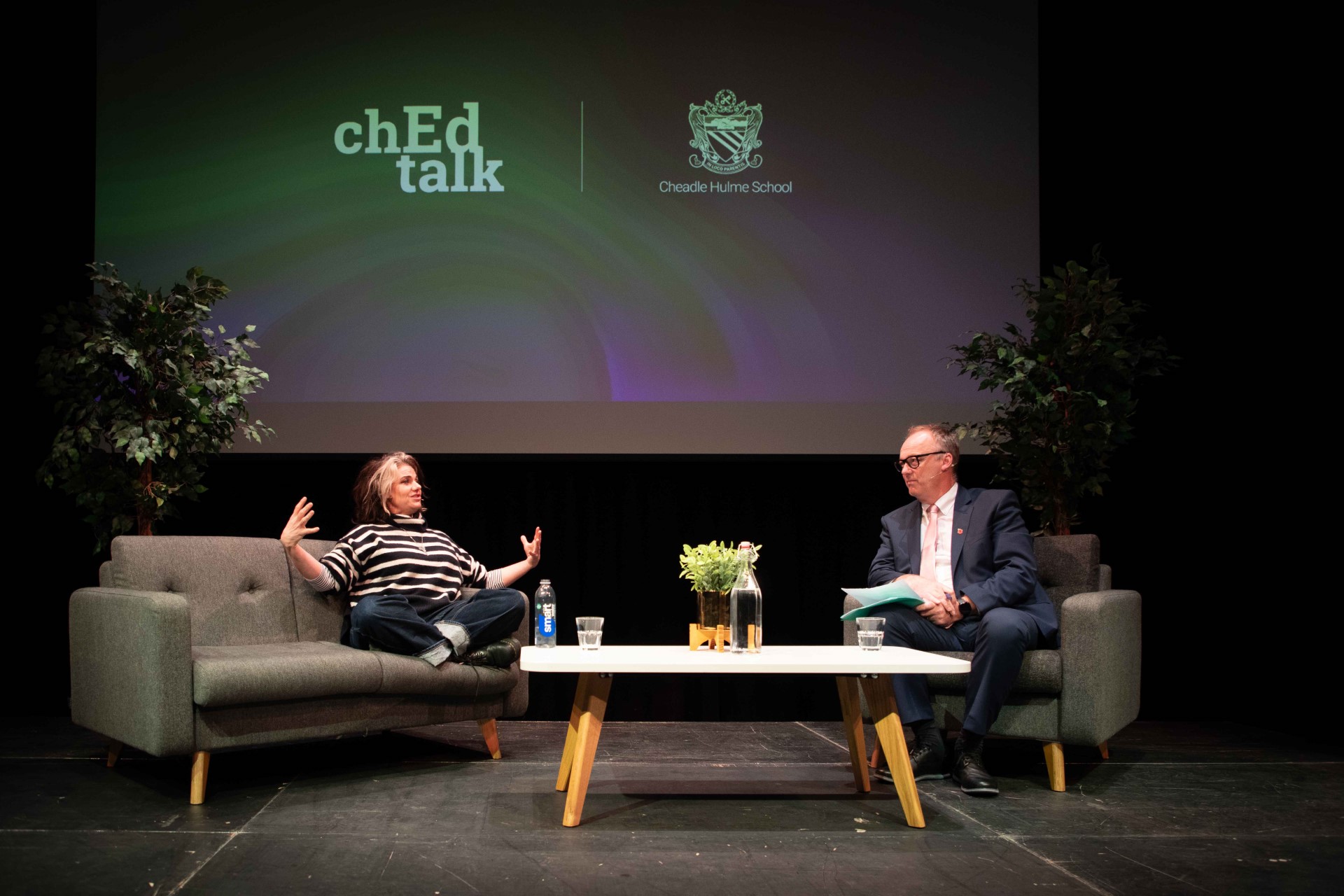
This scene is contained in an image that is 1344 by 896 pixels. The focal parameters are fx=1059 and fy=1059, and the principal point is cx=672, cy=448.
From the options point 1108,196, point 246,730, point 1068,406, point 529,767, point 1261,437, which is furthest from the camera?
point 1108,196

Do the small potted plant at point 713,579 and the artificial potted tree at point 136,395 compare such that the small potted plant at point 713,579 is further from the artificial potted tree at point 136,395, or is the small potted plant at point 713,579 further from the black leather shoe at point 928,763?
the artificial potted tree at point 136,395

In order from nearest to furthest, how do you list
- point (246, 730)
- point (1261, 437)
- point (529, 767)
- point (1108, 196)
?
point (246, 730) < point (529, 767) < point (1261, 437) < point (1108, 196)

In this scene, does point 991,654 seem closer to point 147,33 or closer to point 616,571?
point 616,571

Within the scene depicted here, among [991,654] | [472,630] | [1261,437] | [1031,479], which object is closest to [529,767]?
[472,630]

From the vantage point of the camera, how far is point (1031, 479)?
13.3 feet

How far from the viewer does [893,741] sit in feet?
8.73

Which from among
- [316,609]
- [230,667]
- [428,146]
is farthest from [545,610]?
[428,146]

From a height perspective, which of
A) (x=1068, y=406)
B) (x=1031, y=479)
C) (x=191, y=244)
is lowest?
(x=1031, y=479)

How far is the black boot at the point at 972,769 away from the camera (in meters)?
2.95

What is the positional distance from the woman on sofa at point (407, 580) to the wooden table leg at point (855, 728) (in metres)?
1.12

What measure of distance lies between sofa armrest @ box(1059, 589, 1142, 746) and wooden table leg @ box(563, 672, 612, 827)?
4.56ft

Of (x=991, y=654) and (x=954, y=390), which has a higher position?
(x=954, y=390)

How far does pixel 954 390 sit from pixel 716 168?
4.63 feet

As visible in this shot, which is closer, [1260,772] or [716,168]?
[1260,772]
